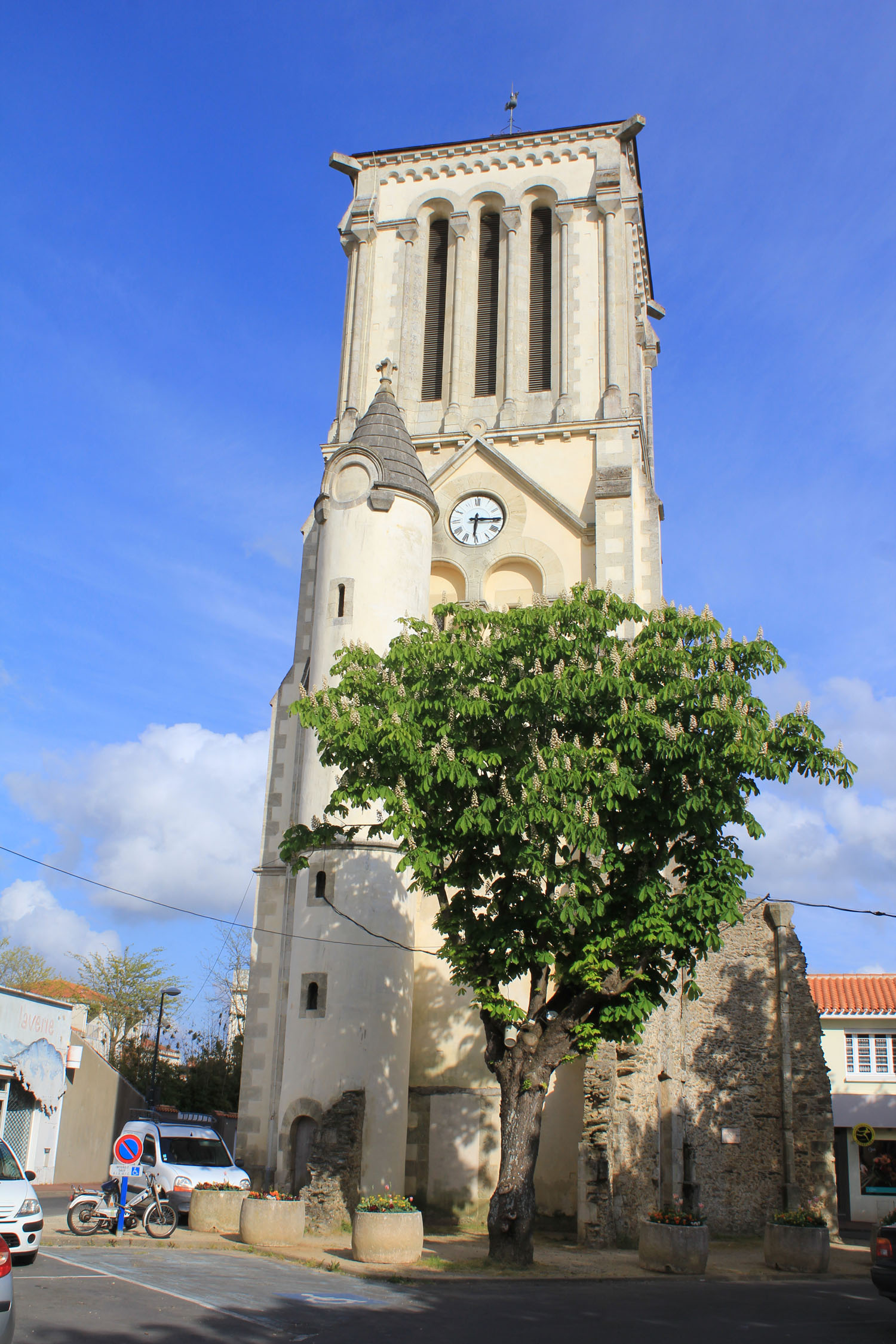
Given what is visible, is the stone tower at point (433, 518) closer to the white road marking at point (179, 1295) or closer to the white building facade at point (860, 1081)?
the white road marking at point (179, 1295)

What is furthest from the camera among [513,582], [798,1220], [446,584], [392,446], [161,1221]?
[446,584]

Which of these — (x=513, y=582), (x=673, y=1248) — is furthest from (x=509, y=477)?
(x=673, y=1248)

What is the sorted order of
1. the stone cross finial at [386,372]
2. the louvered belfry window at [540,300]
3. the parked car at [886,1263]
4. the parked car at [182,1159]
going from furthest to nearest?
the louvered belfry window at [540,300] < the stone cross finial at [386,372] < the parked car at [182,1159] < the parked car at [886,1263]

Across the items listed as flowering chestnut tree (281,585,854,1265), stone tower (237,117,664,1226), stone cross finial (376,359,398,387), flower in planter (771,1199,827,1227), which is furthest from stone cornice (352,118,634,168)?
flower in planter (771,1199,827,1227)

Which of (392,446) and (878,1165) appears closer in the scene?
(392,446)

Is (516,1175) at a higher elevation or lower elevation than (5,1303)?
higher

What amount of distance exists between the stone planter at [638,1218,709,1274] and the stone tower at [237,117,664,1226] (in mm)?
4785

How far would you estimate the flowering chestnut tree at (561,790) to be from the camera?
Result: 537 inches

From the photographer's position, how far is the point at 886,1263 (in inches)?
426

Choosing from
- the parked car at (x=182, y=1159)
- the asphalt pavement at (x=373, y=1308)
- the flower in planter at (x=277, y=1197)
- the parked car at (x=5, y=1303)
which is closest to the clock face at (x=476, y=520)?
the parked car at (x=182, y=1159)

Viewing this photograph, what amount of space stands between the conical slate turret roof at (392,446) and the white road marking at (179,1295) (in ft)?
48.5

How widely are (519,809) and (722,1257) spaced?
8.59 meters

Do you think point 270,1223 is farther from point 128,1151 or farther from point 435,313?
point 435,313

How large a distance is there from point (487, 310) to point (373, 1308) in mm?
23830
